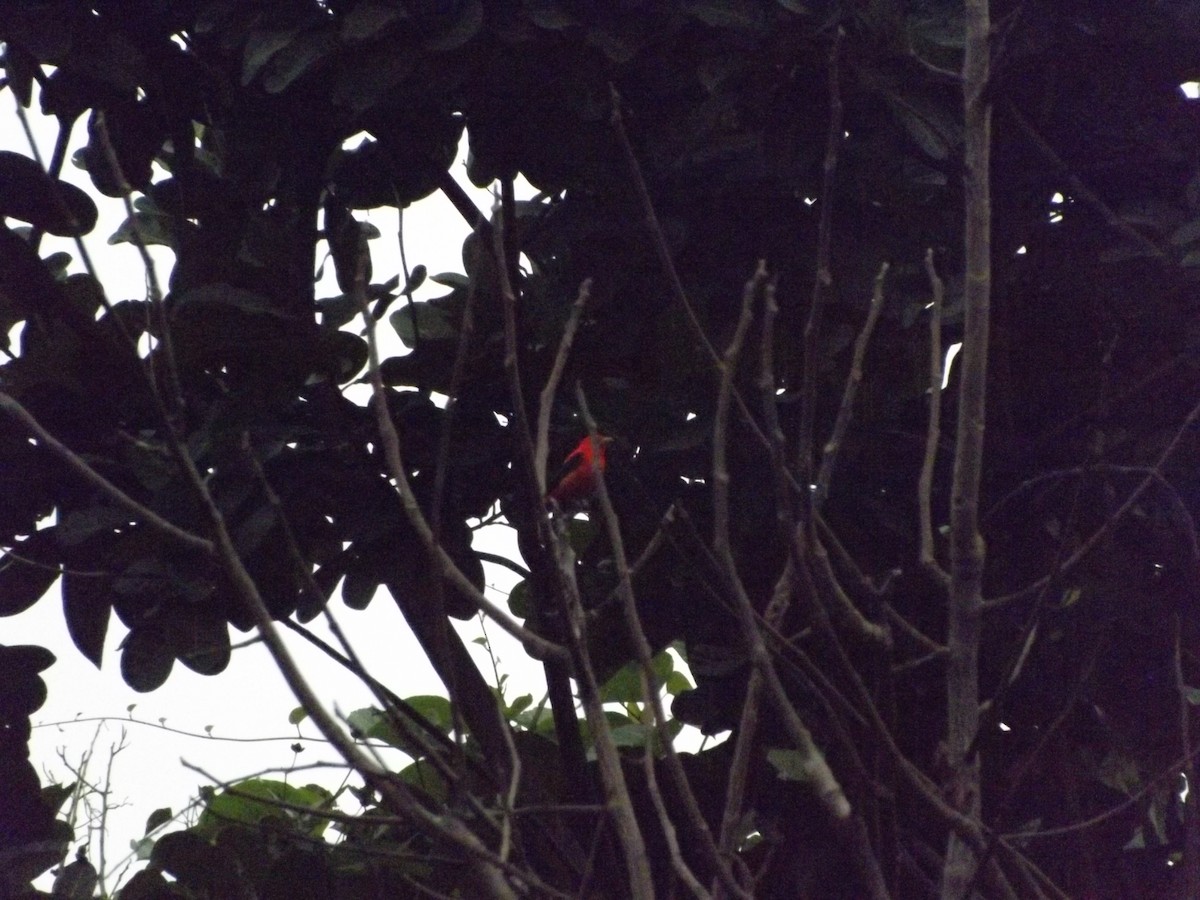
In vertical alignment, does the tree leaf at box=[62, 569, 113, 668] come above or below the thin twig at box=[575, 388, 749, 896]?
above

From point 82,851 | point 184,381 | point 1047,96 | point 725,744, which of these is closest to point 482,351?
point 184,381

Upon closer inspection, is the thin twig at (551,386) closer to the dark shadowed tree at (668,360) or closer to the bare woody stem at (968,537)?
the bare woody stem at (968,537)

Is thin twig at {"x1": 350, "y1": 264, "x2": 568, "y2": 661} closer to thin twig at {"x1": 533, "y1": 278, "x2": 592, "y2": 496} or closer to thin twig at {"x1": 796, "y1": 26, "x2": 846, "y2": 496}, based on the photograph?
thin twig at {"x1": 533, "y1": 278, "x2": 592, "y2": 496}

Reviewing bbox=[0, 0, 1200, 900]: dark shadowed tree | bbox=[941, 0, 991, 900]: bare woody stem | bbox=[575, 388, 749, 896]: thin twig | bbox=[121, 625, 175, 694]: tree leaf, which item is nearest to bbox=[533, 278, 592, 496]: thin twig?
bbox=[575, 388, 749, 896]: thin twig

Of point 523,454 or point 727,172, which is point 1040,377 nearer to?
point 727,172

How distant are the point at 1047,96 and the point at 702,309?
823mm

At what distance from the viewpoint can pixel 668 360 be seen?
3.12m

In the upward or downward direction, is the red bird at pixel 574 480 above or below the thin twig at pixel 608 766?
above

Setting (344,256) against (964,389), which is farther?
(344,256)

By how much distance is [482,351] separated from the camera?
10.8ft

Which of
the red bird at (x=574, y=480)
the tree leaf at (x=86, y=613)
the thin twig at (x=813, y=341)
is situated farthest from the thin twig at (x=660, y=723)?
the tree leaf at (x=86, y=613)

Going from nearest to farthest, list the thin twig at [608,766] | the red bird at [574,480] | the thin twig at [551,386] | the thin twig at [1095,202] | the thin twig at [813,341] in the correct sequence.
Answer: the thin twig at [813,341] < the thin twig at [608,766] < the thin twig at [551,386] < the thin twig at [1095,202] < the red bird at [574,480]

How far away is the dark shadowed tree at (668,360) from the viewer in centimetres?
304

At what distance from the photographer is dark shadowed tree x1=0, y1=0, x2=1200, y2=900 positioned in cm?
304
